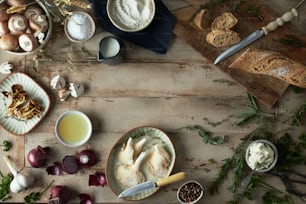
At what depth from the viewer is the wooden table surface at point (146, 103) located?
2.24m

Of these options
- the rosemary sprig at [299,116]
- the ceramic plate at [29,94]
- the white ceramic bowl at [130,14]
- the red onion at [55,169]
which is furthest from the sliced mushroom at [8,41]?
the rosemary sprig at [299,116]

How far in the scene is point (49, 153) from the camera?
7.49ft

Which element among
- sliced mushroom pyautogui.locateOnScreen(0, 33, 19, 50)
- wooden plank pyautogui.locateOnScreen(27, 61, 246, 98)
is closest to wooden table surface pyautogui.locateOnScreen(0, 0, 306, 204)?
wooden plank pyautogui.locateOnScreen(27, 61, 246, 98)

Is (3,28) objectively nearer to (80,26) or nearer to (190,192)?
(80,26)

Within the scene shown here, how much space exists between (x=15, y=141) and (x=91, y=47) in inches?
17.0

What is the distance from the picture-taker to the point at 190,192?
2195 mm

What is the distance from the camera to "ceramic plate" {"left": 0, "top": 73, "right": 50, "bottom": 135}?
2273 mm

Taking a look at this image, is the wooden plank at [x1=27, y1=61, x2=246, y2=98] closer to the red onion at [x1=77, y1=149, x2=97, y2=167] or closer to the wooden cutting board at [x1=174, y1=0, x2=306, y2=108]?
the wooden cutting board at [x1=174, y1=0, x2=306, y2=108]

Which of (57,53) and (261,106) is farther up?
(57,53)

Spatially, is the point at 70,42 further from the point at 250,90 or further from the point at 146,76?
the point at 250,90

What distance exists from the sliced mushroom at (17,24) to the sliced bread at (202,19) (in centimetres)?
59

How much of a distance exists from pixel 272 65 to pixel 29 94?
2.81 feet

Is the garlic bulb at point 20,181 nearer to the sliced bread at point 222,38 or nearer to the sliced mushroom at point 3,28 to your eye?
the sliced mushroom at point 3,28

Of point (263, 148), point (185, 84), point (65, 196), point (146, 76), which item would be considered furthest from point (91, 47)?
point (263, 148)
